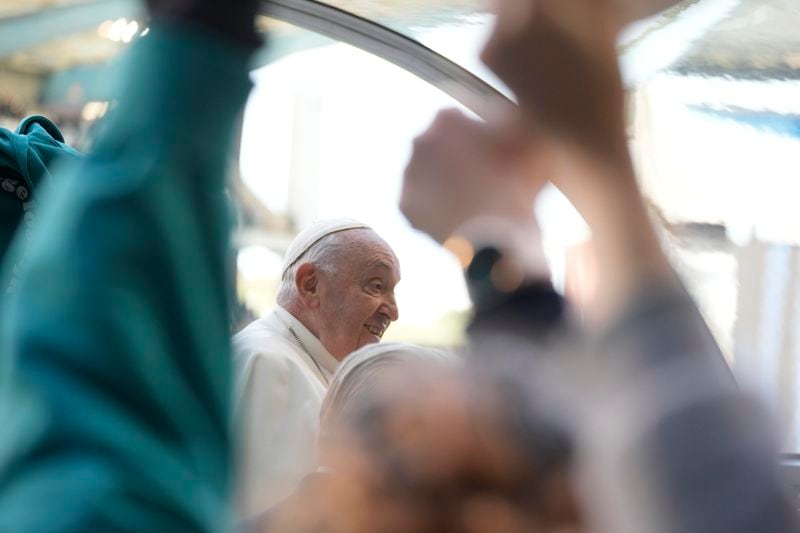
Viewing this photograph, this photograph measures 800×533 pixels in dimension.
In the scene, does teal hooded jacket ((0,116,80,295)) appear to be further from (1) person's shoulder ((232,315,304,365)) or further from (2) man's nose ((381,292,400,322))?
(2) man's nose ((381,292,400,322))

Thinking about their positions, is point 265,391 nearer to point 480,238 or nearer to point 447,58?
point 447,58

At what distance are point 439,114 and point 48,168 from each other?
1338mm

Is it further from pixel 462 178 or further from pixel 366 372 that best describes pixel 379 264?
pixel 462 178

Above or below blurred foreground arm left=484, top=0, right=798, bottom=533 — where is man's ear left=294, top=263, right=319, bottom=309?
below

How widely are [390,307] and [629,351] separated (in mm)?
3492

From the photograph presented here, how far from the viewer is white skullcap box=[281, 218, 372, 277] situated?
4.03m

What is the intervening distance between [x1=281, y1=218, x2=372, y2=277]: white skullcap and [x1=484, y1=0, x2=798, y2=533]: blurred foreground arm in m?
3.42

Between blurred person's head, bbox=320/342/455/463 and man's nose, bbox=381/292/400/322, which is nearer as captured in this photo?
blurred person's head, bbox=320/342/455/463

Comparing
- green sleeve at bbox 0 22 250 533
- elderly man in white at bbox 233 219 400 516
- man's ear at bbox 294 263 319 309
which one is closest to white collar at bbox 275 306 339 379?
elderly man in white at bbox 233 219 400 516

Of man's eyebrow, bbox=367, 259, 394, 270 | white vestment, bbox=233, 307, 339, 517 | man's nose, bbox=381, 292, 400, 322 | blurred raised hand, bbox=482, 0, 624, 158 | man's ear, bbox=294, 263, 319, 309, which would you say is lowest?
white vestment, bbox=233, 307, 339, 517

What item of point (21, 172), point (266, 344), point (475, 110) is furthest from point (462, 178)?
point (266, 344)

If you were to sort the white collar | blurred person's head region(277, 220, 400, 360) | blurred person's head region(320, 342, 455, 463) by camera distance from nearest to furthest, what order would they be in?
1. blurred person's head region(320, 342, 455, 463)
2. the white collar
3. blurred person's head region(277, 220, 400, 360)

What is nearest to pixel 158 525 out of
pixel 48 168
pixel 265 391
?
pixel 48 168

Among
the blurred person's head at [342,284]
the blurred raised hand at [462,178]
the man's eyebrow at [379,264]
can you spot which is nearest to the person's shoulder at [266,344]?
the blurred person's head at [342,284]
